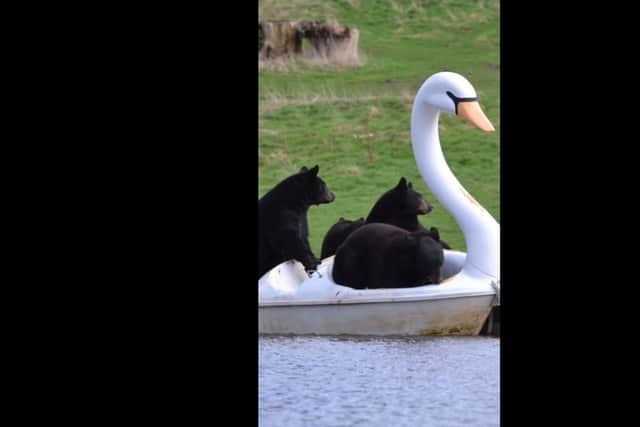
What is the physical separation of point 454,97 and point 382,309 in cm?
80

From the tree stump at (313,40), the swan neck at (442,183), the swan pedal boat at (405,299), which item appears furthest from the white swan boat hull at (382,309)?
the tree stump at (313,40)

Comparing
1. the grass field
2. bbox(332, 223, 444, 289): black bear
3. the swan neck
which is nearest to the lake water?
bbox(332, 223, 444, 289): black bear

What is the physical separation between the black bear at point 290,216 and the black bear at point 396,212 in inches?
3.8

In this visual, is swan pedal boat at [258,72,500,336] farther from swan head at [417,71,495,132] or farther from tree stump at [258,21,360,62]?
tree stump at [258,21,360,62]

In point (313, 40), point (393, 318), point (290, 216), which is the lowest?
point (393, 318)

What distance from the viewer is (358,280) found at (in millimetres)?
5672

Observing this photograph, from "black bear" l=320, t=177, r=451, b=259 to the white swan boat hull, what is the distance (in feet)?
1.35

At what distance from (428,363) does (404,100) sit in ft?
4.98

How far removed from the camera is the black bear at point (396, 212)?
6086 mm

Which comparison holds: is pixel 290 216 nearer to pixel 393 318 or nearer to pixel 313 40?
pixel 393 318

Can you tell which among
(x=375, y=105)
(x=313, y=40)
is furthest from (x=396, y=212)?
(x=313, y=40)

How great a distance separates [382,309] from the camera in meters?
5.64
